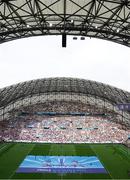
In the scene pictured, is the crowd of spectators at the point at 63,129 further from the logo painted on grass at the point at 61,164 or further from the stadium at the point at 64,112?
the logo painted on grass at the point at 61,164

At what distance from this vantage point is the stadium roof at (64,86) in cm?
7938

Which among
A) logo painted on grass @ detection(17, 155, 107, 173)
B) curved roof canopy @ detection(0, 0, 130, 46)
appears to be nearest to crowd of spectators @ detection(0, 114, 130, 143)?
logo painted on grass @ detection(17, 155, 107, 173)

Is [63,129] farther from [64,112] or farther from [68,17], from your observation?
[68,17]

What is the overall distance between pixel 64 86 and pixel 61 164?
47278 millimetres

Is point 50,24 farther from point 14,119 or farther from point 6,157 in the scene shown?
point 14,119

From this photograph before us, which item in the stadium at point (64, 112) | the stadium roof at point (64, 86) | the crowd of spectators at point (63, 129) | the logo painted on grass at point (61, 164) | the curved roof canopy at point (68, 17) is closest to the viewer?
the curved roof canopy at point (68, 17)

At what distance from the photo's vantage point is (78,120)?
256ft

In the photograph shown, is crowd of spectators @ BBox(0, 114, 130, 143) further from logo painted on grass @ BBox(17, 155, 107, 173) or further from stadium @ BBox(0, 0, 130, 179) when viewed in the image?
logo painted on grass @ BBox(17, 155, 107, 173)

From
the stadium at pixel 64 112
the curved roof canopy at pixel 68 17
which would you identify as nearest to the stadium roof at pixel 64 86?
the stadium at pixel 64 112

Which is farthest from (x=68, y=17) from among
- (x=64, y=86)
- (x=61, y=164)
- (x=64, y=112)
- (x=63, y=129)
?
(x=64, y=112)

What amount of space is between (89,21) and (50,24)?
10.7 ft

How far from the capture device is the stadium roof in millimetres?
79375

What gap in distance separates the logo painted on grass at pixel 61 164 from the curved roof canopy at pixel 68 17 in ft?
43.3

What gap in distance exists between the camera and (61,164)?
3541 cm
